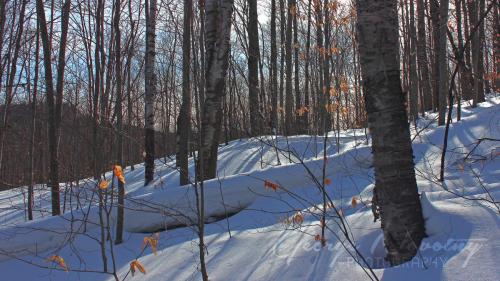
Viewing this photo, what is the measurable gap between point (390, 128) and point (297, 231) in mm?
1522

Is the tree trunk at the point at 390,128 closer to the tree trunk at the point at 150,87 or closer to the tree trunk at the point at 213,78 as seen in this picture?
the tree trunk at the point at 213,78

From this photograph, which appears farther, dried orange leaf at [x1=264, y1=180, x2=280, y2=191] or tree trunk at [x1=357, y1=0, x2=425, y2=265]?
dried orange leaf at [x1=264, y1=180, x2=280, y2=191]

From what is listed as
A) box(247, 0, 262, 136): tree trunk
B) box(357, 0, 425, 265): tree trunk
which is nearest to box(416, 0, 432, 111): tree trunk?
box(247, 0, 262, 136): tree trunk

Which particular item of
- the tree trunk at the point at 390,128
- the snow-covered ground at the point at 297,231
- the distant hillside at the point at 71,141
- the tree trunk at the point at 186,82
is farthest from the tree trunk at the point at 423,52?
the tree trunk at the point at 390,128

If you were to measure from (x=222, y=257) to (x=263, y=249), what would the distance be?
0.35 m

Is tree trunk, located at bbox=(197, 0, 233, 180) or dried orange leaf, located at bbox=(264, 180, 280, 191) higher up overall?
tree trunk, located at bbox=(197, 0, 233, 180)

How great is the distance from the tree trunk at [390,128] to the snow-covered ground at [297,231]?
142mm

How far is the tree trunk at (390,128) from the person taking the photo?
263cm

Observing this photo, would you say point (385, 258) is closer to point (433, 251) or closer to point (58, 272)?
point (433, 251)

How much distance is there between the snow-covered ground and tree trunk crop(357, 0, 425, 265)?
14 cm

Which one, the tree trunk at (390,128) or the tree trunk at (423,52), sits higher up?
the tree trunk at (423,52)

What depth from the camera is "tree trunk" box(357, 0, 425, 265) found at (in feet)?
8.62

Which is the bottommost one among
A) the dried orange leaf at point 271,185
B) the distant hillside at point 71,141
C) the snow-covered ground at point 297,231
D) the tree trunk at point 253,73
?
the snow-covered ground at point 297,231

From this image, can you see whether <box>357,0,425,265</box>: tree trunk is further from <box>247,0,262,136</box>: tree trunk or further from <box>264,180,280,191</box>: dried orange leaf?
<box>247,0,262,136</box>: tree trunk
